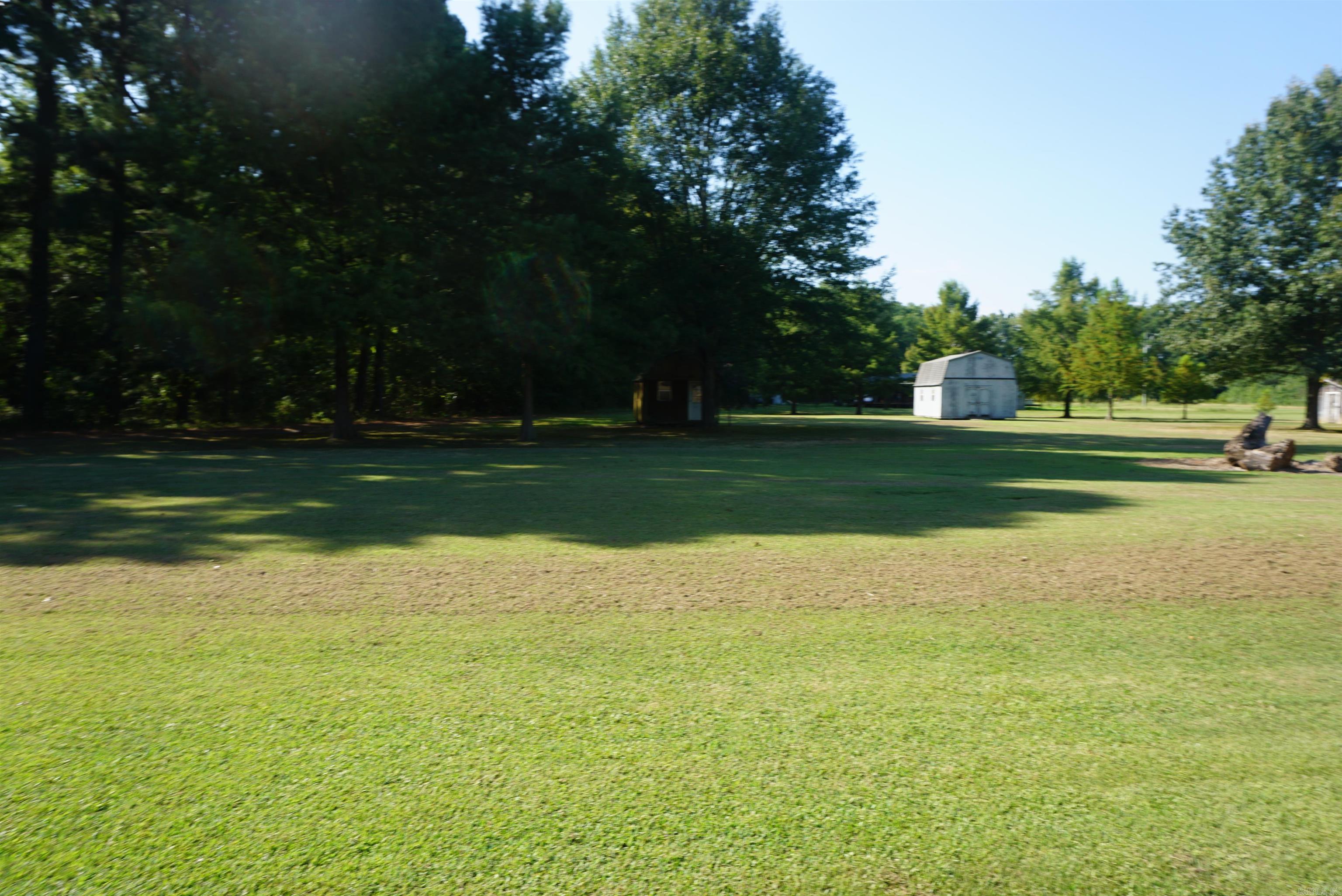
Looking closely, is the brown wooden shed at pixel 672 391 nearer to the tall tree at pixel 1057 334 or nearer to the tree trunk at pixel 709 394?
the tree trunk at pixel 709 394

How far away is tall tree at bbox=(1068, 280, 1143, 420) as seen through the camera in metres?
55.4

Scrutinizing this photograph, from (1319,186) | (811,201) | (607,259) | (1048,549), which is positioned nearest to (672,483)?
(1048,549)

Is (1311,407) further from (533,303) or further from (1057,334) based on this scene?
(533,303)

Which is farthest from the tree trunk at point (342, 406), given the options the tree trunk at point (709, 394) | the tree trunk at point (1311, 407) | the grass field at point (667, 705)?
the tree trunk at point (1311, 407)

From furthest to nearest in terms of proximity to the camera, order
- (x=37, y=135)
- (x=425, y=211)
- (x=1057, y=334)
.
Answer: (x=1057, y=334) → (x=425, y=211) → (x=37, y=135)

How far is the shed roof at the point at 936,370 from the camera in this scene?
55.4 metres

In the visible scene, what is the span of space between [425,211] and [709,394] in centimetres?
1497

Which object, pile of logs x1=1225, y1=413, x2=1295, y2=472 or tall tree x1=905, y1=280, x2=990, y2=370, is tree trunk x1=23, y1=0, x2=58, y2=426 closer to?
pile of logs x1=1225, y1=413, x2=1295, y2=472

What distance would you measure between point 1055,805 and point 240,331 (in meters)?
22.2

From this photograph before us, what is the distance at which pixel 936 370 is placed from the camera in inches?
2256

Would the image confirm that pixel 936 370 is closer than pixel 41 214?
No

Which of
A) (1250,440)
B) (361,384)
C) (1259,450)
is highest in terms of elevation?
(361,384)

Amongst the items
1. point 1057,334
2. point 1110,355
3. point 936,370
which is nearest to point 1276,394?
point 1057,334

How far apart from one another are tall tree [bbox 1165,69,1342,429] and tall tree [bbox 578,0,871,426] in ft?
66.9
